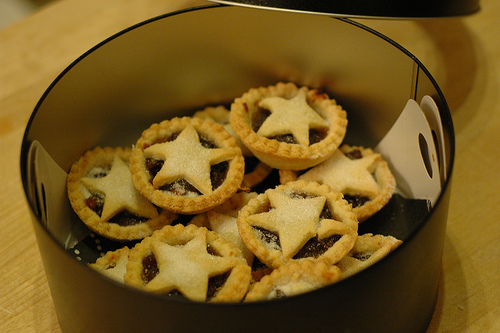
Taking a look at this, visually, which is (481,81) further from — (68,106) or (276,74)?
(68,106)

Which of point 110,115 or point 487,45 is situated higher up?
point 487,45

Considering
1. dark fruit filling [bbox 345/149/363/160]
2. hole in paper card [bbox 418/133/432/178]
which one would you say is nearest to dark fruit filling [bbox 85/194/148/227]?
dark fruit filling [bbox 345/149/363/160]

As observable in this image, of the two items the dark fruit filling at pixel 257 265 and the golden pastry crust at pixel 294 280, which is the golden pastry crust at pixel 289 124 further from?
the golden pastry crust at pixel 294 280

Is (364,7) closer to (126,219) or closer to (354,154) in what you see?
(354,154)

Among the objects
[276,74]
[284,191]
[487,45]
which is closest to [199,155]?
[284,191]

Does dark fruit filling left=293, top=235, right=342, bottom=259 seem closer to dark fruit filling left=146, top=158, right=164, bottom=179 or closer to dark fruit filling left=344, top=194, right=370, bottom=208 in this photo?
dark fruit filling left=344, top=194, right=370, bottom=208

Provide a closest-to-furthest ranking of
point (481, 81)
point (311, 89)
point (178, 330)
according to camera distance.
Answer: point (178, 330), point (311, 89), point (481, 81)
